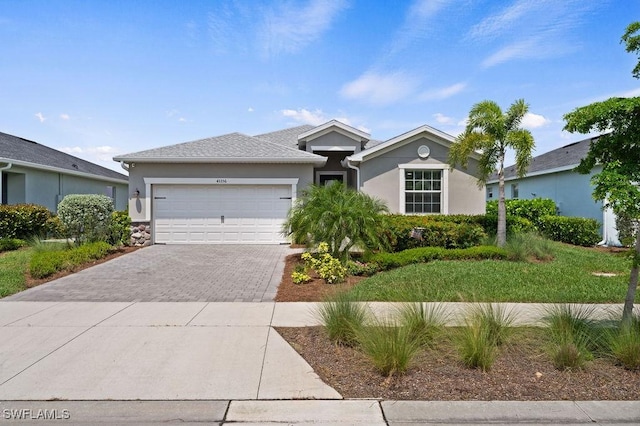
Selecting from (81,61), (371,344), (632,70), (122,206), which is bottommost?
(371,344)

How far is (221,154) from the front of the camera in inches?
607

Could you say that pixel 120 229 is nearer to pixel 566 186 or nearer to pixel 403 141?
pixel 403 141

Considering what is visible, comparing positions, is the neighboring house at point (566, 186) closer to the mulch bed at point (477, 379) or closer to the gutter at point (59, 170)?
the mulch bed at point (477, 379)

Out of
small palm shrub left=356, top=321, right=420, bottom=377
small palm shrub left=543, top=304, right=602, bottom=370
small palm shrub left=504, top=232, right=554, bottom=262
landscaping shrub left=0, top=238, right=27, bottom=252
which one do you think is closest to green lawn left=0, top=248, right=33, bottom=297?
landscaping shrub left=0, top=238, right=27, bottom=252

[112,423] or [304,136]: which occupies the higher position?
[304,136]

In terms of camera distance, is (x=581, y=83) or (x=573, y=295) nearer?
(x=573, y=295)

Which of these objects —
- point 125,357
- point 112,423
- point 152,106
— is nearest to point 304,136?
point 152,106

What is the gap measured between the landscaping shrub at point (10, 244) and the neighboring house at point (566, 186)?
20355mm

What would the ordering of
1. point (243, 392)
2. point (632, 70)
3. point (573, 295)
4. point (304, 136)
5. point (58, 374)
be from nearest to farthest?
1. point (243, 392)
2. point (58, 374)
3. point (632, 70)
4. point (573, 295)
5. point (304, 136)

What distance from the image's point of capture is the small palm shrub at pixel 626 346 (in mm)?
4406

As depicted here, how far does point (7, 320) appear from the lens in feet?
20.8

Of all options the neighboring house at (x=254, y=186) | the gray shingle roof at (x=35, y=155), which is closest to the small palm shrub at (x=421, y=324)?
the neighboring house at (x=254, y=186)

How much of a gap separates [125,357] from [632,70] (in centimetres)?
768

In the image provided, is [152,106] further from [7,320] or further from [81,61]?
[7,320]
